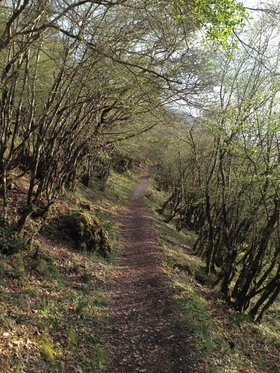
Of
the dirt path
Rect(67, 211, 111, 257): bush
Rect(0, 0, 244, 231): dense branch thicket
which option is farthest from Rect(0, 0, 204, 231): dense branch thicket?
the dirt path

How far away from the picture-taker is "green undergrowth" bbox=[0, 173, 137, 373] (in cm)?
594

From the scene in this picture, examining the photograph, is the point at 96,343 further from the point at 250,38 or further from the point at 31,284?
the point at 250,38

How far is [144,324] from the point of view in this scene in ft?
28.9

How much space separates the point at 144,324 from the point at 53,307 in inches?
101

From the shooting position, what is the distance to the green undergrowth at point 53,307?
594 centimetres

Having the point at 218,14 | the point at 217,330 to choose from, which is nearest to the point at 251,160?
the point at 217,330

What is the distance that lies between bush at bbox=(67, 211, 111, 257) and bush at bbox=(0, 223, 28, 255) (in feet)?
10.2

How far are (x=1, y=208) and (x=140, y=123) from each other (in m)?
8.74

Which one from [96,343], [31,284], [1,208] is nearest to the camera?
[96,343]

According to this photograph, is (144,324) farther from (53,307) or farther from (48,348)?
(48,348)

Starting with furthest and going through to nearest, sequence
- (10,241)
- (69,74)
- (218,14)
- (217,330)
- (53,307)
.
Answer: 1. (217,330)
2. (10,241)
3. (69,74)
4. (53,307)
5. (218,14)

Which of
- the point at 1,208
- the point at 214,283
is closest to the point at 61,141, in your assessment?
the point at 1,208

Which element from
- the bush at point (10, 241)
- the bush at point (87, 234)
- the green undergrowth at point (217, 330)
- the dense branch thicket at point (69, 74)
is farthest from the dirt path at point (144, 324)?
the dense branch thicket at point (69, 74)

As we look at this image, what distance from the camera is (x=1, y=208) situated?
10.1 meters
